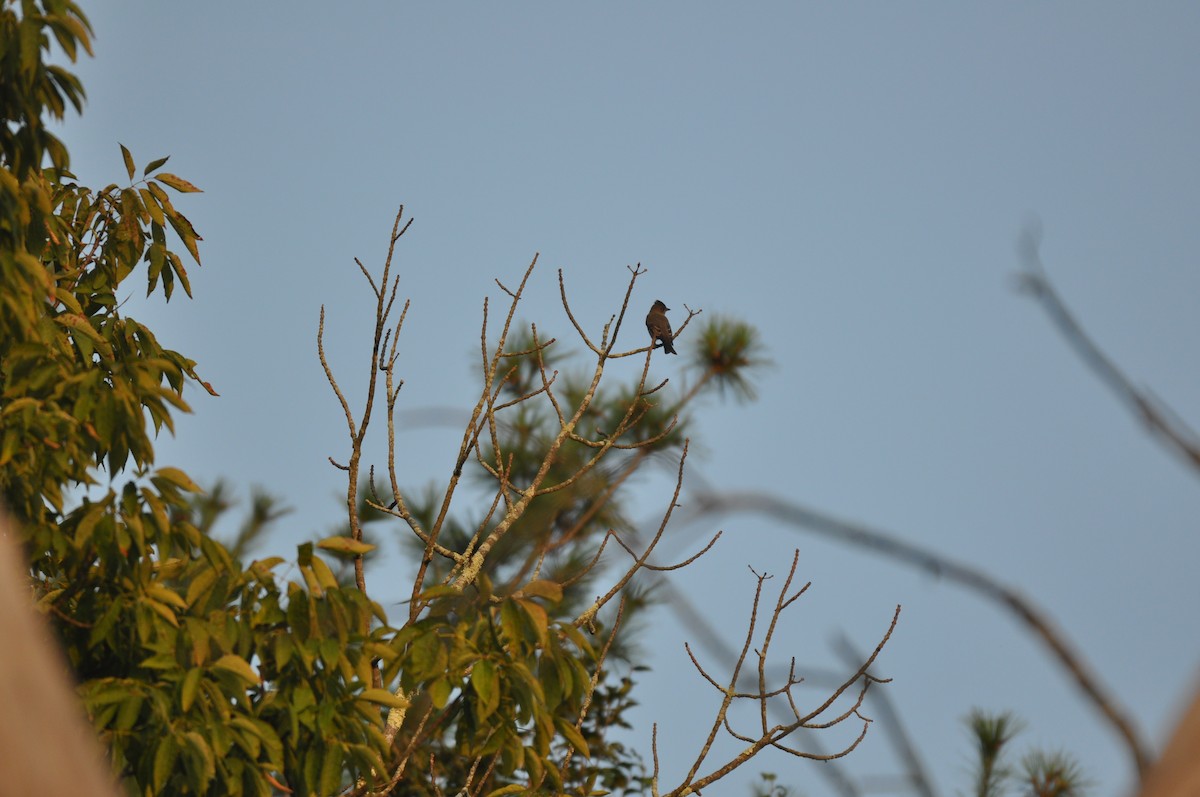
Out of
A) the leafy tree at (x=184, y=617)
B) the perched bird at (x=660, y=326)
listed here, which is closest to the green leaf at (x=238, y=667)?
the leafy tree at (x=184, y=617)

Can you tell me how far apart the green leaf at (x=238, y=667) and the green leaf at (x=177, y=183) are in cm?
159

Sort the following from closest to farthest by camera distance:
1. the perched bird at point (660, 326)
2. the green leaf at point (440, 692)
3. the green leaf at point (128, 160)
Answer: the green leaf at point (440, 692), the green leaf at point (128, 160), the perched bird at point (660, 326)

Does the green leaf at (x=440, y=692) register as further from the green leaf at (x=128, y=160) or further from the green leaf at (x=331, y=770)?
the green leaf at (x=128, y=160)

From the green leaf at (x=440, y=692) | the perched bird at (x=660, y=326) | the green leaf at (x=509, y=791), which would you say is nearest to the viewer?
the green leaf at (x=440, y=692)

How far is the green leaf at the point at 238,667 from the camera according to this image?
226 centimetres

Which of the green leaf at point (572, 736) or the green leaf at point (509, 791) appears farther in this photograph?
the green leaf at point (509, 791)

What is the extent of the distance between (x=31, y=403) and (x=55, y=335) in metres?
0.52

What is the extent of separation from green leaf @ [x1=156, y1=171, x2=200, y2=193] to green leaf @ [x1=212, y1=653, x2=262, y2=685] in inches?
62.6

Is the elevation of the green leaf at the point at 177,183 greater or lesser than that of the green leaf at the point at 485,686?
greater

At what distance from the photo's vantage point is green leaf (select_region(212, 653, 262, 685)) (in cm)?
226

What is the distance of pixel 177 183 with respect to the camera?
342 cm

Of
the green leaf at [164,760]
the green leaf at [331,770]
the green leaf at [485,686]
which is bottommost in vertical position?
the green leaf at [164,760]

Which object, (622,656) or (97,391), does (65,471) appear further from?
(622,656)

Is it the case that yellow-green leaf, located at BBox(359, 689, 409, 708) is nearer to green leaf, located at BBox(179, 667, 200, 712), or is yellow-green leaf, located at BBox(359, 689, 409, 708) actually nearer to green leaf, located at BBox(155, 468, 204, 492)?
green leaf, located at BBox(179, 667, 200, 712)
